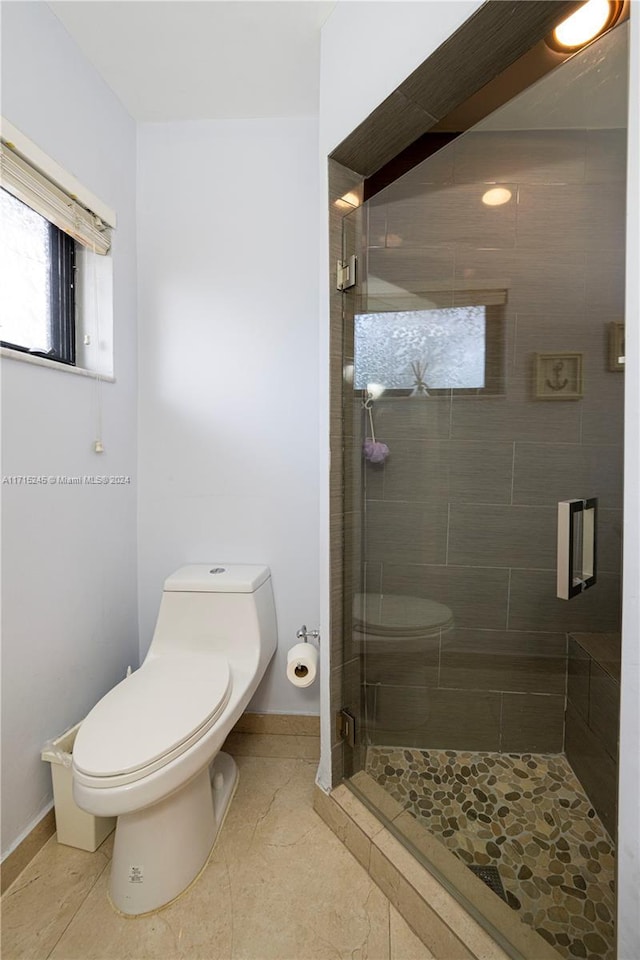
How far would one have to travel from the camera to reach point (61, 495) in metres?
1.42

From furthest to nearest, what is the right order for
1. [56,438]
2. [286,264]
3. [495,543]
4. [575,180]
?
[286,264] < [56,438] < [495,543] < [575,180]

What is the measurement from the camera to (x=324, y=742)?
1474mm

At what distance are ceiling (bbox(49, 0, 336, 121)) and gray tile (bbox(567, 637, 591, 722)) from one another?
6.15 feet

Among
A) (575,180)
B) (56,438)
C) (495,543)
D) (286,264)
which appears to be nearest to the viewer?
(575,180)

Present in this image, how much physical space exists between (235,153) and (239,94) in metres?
0.18

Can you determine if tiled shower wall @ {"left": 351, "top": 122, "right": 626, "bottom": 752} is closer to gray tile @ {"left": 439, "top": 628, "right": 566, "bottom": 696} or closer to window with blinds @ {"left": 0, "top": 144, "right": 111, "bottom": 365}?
gray tile @ {"left": 439, "top": 628, "right": 566, "bottom": 696}

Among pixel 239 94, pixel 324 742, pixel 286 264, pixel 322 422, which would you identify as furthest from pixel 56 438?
pixel 239 94

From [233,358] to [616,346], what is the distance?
1334mm

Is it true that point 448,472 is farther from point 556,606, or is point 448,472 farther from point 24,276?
point 24,276

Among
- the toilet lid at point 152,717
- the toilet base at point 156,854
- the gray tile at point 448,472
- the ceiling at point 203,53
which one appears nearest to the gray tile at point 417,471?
the gray tile at point 448,472

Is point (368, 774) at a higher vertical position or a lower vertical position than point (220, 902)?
higher

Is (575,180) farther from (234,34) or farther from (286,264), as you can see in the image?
(234,34)

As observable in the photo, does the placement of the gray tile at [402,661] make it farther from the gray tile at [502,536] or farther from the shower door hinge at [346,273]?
the shower door hinge at [346,273]

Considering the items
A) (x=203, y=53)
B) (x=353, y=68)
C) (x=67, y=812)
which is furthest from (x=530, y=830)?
(x=203, y=53)
